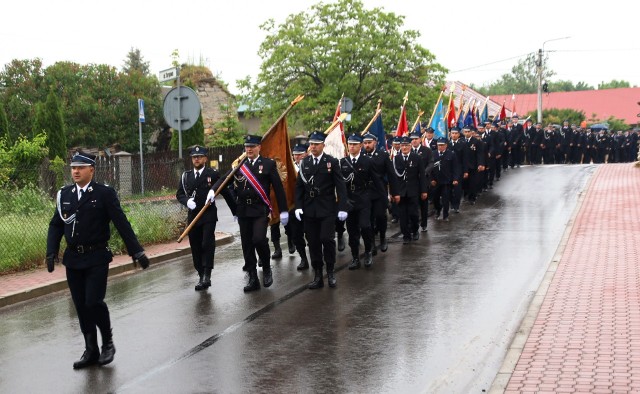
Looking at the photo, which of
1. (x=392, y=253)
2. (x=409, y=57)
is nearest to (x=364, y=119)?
(x=409, y=57)

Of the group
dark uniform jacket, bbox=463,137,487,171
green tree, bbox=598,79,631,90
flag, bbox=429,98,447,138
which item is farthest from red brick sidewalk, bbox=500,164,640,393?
green tree, bbox=598,79,631,90

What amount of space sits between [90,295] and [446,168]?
11.7 metres

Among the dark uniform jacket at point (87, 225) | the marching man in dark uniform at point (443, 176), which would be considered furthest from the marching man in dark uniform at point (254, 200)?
the marching man in dark uniform at point (443, 176)

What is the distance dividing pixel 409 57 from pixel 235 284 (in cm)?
2721

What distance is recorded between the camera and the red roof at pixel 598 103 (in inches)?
3068

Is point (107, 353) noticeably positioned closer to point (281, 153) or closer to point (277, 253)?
point (281, 153)

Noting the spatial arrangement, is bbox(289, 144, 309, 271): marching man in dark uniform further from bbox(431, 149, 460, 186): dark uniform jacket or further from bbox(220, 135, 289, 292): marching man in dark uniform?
bbox(431, 149, 460, 186): dark uniform jacket

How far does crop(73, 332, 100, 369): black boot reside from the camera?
752cm

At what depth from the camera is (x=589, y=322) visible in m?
8.70

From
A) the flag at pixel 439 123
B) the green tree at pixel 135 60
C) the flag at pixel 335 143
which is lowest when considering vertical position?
the flag at pixel 335 143

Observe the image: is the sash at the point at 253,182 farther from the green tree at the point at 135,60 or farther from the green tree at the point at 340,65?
the green tree at the point at 135,60

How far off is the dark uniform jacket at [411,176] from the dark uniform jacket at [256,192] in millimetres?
4528

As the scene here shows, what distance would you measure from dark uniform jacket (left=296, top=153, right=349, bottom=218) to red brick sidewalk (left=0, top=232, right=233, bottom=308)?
322cm

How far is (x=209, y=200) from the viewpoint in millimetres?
10867
